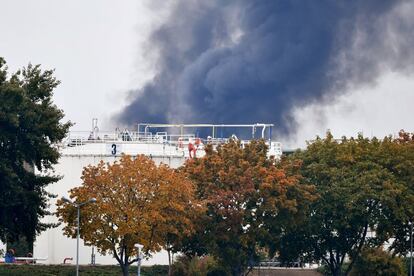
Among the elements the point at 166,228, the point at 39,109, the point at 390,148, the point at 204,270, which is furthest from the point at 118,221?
the point at 390,148

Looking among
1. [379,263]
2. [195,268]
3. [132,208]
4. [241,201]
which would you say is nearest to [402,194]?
[379,263]

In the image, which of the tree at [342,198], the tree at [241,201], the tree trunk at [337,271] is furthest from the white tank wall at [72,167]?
the tree trunk at [337,271]

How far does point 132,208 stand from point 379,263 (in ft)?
92.6

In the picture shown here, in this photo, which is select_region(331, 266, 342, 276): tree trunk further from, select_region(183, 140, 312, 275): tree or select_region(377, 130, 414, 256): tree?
select_region(183, 140, 312, 275): tree

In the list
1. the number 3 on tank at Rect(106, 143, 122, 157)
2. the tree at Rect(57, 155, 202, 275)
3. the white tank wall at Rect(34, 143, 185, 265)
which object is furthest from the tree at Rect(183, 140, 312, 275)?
the number 3 on tank at Rect(106, 143, 122, 157)

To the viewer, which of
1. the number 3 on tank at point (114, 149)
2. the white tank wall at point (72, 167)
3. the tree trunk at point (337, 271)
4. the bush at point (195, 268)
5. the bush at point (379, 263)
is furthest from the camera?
the number 3 on tank at point (114, 149)

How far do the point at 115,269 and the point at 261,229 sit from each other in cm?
1668

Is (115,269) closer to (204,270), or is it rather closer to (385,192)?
(204,270)

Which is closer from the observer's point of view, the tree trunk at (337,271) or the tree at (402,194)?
the tree at (402,194)

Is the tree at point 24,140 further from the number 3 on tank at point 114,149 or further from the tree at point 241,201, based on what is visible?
the number 3 on tank at point 114,149

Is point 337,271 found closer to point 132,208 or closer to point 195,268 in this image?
point 195,268

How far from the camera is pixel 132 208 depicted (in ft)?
343

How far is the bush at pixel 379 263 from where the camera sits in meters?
122

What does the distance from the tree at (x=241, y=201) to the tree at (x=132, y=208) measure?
3347mm
